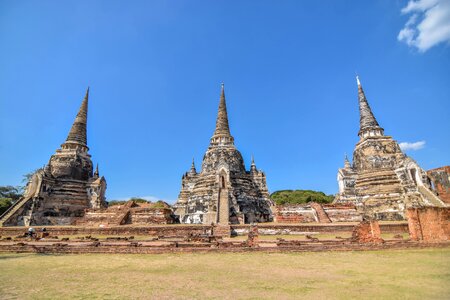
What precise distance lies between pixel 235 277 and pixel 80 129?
30743 millimetres

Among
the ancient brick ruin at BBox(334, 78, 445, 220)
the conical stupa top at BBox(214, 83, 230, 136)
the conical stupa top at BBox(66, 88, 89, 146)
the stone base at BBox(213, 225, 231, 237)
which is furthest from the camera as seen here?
the conical stupa top at BBox(66, 88, 89, 146)

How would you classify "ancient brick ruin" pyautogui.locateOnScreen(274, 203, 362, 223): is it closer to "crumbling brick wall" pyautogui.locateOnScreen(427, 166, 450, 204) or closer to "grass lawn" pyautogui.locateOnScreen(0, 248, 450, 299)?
"crumbling brick wall" pyautogui.locateOnScreen(427, 166, 450, 204)

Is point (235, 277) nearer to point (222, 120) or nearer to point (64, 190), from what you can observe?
point (222, 120)

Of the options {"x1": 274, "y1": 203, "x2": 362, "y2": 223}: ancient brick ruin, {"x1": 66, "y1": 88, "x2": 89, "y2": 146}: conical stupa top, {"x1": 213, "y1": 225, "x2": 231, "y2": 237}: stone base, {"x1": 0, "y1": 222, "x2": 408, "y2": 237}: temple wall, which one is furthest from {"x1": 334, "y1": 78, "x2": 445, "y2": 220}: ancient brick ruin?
{"x1": 66, "y1": 88, "x2": 89, "y2": 146}: conical stupa top

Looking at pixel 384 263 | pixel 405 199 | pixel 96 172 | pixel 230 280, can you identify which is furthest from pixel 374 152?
pixel 96 172

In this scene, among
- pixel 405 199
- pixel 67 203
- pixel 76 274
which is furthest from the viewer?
pixel 67 203

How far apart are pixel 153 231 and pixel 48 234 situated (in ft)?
22.1

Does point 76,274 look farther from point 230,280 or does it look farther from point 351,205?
point 351,205

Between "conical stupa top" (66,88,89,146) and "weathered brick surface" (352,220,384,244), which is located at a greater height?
"conical stupa top" (66,88,89,146)

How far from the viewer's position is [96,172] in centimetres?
3075

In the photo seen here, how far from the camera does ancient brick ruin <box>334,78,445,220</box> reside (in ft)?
69.1

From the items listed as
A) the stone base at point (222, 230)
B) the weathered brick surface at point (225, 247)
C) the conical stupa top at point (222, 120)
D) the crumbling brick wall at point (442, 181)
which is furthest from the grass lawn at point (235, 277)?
the conical stupa top at point (222, 120)

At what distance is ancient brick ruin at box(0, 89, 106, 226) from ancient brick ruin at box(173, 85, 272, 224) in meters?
11.1

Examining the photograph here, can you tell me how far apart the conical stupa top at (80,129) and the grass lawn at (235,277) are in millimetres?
24196
